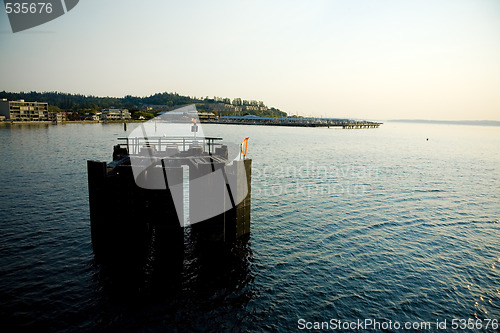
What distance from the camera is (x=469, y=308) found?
12.7 meters

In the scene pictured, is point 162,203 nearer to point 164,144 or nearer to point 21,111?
point 164,144

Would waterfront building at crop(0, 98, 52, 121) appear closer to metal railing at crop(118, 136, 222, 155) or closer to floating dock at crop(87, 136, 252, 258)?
metal railing at crop(118, 136, 222, 155)

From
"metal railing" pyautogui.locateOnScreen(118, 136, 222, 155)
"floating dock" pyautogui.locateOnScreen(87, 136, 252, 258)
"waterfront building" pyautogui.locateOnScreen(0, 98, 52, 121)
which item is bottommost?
"floating dock" pyautogui.locateOnScreen(87, 136, 252, 258)

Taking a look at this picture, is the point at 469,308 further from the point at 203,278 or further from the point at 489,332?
the point at 203,278

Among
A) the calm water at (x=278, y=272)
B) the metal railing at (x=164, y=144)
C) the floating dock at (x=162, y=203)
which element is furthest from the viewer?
the metal railing at (x=164, y=144)

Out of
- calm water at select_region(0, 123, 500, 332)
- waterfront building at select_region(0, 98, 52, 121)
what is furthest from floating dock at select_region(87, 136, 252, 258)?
waterfront building at select_region(0, 98, 52, 121)

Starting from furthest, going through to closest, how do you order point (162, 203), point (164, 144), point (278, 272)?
point (164, 144) → point (162, 203) → point (278, 272)

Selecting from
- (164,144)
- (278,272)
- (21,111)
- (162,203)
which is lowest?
(278,272)

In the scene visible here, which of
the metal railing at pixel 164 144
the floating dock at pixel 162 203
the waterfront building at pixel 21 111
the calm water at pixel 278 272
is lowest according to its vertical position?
the calm water at pixel 278 272

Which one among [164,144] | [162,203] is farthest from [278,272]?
[164,144]

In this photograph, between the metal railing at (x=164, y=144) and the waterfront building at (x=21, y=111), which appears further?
the waterfront building at (x=21, y=111)

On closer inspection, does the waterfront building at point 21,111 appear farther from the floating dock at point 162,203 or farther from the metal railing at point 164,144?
the floating dock at point 162,203

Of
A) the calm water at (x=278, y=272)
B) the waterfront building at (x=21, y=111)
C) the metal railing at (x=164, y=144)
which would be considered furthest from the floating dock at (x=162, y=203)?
the waterfront building at (x=21, y=111)

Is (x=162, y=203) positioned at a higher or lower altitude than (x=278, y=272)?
higher
